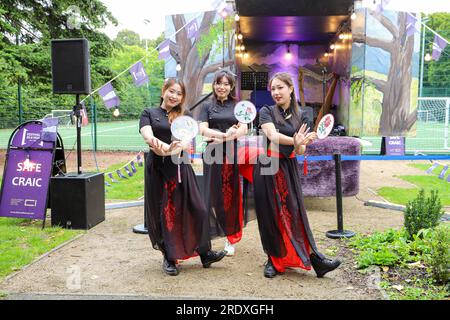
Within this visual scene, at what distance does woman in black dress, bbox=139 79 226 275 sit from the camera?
3.57 m

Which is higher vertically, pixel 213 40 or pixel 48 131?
pixel 213 40

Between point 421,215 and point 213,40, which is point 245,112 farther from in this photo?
point 213,40

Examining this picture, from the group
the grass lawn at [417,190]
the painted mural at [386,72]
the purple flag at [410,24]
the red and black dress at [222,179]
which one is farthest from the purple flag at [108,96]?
the purple flag at [410,24]

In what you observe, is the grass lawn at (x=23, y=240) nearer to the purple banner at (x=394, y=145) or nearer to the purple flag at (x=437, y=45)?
the purple banner at (x=394, y=145)

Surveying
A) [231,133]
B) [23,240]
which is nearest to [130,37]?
[23,240]

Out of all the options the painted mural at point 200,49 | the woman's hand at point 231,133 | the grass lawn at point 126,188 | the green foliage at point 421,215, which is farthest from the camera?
the painted mural at point 200,49

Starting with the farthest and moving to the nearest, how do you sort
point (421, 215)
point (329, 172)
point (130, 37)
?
1. point (130, 37)
2. point (329, 172)
3. point (421, 215)

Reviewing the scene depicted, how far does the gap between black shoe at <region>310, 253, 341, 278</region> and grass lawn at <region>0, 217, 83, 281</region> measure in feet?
8.43

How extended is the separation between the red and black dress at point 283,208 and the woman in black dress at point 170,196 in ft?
1.77

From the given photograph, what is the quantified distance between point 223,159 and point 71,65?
267cm

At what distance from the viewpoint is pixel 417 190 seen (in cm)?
786

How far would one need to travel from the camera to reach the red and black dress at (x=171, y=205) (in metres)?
3.63

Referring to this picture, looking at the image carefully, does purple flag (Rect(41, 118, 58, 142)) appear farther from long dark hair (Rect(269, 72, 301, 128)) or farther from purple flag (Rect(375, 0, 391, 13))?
purple flag (Rect(375, 0, 391, 13))

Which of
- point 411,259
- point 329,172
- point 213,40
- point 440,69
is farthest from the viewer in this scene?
point 440,69
